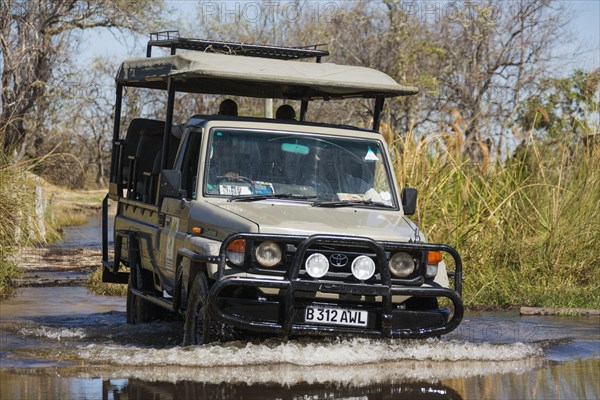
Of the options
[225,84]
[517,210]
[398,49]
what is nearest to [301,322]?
[225,84]

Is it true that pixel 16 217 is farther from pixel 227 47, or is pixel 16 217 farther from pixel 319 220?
pixel 319 220

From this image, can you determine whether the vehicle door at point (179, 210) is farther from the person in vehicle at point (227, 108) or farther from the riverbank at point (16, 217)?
the riverbank at point (16, 217)

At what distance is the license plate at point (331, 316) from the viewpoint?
328 inches

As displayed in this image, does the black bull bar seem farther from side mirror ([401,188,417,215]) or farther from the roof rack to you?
the roof rack

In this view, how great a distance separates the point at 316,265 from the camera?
27.3ft

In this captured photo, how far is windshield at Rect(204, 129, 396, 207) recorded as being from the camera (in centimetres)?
952

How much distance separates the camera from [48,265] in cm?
1777

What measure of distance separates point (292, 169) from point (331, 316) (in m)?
1.75

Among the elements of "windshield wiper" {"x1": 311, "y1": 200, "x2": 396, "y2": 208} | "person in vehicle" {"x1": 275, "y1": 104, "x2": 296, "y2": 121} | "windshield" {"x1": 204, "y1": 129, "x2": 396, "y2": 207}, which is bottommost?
"windshield wiper" {"x1": 311, "y1": 200, "x2": 396, "y2": 208}

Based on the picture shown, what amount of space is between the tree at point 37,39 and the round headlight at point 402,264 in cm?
1656

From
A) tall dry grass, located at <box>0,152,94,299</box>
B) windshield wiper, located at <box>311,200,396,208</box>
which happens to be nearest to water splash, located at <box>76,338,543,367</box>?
windshield wiper, located at <box>311,200,396,208</box>

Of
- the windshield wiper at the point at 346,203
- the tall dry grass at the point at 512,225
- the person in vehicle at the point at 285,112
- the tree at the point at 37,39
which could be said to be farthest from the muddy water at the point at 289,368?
the tree at the point at 37,39

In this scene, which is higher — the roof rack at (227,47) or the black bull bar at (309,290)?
the roof rack at (227,47)

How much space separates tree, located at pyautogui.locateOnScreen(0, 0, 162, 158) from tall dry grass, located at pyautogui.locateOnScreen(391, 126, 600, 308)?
39.0 ft
